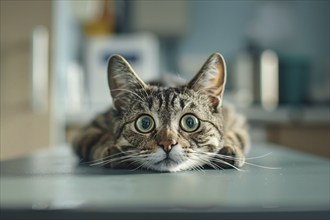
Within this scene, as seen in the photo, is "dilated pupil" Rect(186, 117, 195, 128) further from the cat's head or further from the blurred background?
the blurred background

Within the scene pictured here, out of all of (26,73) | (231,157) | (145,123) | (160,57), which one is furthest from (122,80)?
(160,57)

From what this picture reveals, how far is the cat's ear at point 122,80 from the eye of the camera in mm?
740

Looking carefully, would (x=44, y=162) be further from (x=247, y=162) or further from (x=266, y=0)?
(x=266, y=0)

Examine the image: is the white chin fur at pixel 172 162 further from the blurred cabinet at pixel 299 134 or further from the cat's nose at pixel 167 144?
the blurred cabinet at pixel 299 134

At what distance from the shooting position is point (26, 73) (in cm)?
202

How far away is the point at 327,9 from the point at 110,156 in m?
2.32

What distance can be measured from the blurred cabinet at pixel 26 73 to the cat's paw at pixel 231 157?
140cm

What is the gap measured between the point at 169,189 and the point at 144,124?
0.23 metres

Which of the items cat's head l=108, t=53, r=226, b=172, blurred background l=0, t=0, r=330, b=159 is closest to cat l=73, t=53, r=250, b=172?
cat's head l=108, t=53, r=226, b=172

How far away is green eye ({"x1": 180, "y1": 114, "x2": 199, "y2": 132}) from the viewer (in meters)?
0.72

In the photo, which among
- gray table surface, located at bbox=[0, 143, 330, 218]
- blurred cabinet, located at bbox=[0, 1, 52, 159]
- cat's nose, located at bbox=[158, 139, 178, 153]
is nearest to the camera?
gray table surface, located at bbox=[0, 143, 330, 218]

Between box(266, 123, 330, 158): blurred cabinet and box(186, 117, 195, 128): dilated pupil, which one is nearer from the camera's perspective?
box(186, 117, 195, 128): dilated pupil

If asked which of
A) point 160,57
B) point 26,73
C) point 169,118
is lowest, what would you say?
point 169,118

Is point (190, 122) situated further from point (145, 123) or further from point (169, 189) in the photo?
point (169, 189)
